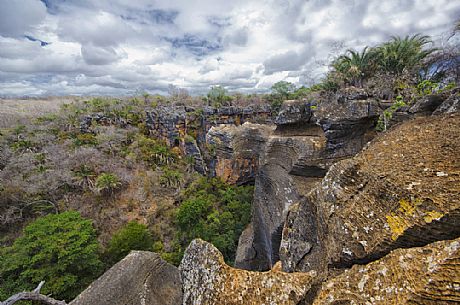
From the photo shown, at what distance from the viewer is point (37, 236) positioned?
11.8m

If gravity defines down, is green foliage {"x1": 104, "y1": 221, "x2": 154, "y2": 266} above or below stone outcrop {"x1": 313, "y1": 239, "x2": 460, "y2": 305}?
below

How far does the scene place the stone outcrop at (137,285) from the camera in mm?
4305

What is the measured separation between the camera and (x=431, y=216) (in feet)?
6.46

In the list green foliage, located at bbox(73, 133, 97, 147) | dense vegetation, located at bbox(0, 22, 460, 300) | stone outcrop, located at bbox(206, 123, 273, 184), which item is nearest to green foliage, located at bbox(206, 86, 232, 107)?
dense vegetation, located at bbox(0, 22, 460, 300)

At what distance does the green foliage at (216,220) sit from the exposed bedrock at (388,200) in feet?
47.1

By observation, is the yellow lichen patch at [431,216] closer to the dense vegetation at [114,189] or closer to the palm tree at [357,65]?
the dense vegetation at [114,189]

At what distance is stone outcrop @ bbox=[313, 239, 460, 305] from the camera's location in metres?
1.40

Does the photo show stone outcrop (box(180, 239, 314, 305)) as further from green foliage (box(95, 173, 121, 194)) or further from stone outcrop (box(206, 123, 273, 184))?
green foliage (box(95, 173, 121, 194))

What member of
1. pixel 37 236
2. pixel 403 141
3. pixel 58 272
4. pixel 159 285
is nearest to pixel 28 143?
pixel 37 236

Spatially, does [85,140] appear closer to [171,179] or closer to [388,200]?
[171,179]

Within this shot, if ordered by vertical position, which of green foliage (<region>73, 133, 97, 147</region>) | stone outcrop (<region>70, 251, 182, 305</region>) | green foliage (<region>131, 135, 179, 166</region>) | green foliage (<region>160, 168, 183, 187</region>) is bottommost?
green foliage (<region>160, 168, 183, 187</region>)

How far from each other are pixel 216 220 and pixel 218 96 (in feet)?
85.3

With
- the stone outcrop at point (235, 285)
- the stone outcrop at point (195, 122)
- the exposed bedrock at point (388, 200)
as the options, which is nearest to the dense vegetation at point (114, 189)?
the stone outcrop at point (195, 122)

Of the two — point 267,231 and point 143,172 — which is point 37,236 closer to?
point 267,231
